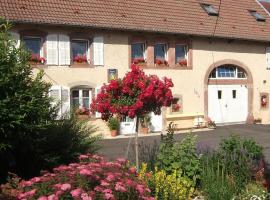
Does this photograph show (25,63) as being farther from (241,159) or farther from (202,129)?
(202,129)

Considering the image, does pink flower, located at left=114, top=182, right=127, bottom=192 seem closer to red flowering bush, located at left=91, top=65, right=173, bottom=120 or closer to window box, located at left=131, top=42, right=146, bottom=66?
red flowering bush, located at left=91, top=65, right=173, bottom=120

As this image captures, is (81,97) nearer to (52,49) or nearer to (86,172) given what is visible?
(52,49)

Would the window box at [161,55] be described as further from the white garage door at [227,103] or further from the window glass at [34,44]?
the window glass at [34,44]

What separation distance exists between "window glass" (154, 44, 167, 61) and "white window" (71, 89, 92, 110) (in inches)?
166

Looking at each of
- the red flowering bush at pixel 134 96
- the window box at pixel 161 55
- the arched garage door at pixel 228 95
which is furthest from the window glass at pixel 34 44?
the red flowering bush at pixel 134 96

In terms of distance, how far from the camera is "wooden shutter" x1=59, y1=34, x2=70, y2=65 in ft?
64.8

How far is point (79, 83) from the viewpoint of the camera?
20312 mm

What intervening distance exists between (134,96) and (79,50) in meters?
12.5

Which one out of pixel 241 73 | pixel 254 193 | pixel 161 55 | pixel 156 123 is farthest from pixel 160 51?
pixel 254 193

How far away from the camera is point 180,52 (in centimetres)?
2370

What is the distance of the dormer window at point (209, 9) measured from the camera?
84.4ft

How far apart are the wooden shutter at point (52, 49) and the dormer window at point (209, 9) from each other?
9.91 m

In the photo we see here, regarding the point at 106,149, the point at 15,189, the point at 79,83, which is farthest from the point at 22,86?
the point at 79,83

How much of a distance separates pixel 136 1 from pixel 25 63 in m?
16.0
